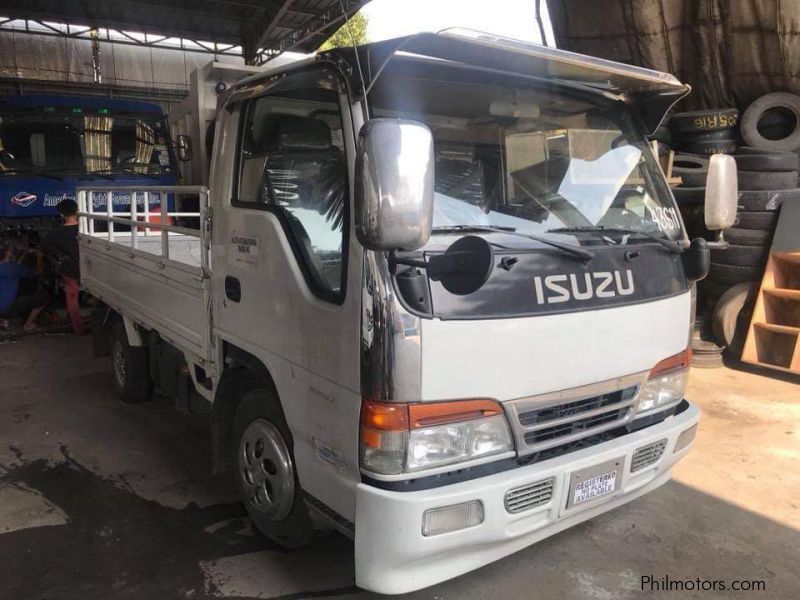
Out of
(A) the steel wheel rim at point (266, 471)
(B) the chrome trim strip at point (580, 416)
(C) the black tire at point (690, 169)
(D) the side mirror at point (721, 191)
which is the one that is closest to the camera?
(B) the chrome trim strip at point (580, 416)

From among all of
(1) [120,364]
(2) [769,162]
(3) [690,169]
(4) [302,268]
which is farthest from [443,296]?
(3) [690,169]

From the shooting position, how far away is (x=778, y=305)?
586 cm

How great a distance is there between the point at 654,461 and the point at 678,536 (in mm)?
751

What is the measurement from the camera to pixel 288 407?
8.25ft

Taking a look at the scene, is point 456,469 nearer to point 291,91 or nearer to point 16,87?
point 291,91

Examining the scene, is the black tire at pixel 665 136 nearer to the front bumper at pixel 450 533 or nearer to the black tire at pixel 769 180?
the black tire at pixel 769 180

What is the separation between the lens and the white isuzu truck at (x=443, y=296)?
79.2 inches

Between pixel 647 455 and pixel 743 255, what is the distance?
4.27 metres

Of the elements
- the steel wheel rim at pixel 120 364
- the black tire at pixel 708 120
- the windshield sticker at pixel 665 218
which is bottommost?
the steel wheel rim at pixel 120 364

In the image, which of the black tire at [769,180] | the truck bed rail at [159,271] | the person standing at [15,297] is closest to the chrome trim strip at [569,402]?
the truck bed rail at [159,271]

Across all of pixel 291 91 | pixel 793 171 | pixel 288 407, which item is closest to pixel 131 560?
pixel 288 407

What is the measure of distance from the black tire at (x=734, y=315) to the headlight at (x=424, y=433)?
15.5ft

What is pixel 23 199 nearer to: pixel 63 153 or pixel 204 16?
pixel 63 153

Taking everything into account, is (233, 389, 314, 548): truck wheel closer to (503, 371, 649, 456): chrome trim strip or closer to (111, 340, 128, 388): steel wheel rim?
(503, 371, 649, 456): chrome trim strip
